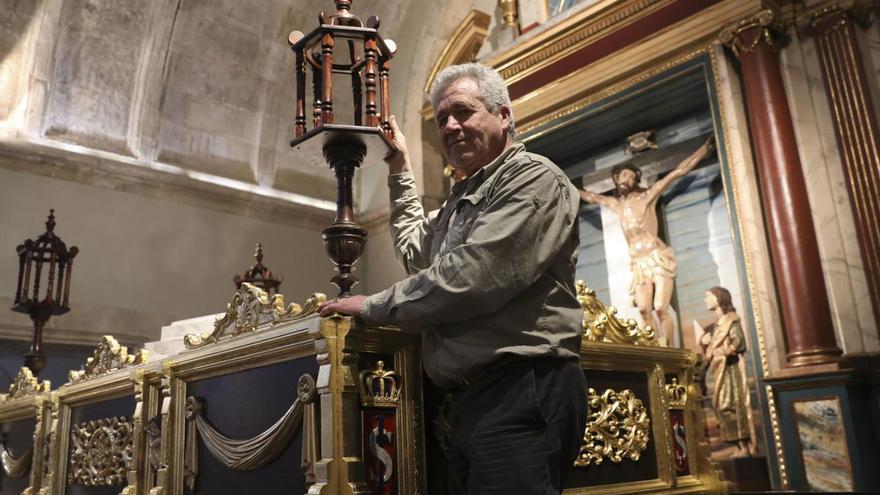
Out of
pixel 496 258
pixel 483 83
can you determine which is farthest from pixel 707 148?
pixel 496 258

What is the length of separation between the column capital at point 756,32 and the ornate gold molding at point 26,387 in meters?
4.90

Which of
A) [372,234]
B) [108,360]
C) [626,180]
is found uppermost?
[372,234]

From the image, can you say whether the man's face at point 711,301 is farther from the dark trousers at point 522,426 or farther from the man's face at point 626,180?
the dark trousers at point 522,426

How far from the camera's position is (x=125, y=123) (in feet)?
26.6

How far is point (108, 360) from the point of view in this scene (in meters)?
3.34

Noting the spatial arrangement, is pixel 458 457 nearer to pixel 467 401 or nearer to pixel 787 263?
pixel 467 401

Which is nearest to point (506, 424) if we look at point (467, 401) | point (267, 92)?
point (467, 401)

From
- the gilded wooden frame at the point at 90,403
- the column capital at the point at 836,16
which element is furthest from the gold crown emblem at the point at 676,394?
the column capital at the point at 836,16

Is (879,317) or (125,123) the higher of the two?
(125,123)

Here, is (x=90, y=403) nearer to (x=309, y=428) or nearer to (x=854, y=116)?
(x=309, y=428)

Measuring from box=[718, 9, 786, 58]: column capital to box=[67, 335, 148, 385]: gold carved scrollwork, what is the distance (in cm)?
450

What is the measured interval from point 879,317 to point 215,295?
20.2ft

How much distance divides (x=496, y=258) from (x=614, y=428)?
1305 mm

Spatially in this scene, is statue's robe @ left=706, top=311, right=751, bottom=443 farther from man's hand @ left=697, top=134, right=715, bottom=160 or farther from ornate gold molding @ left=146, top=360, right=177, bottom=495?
ornate gold molding @ left=146, top=360, right=177, bottom=495
